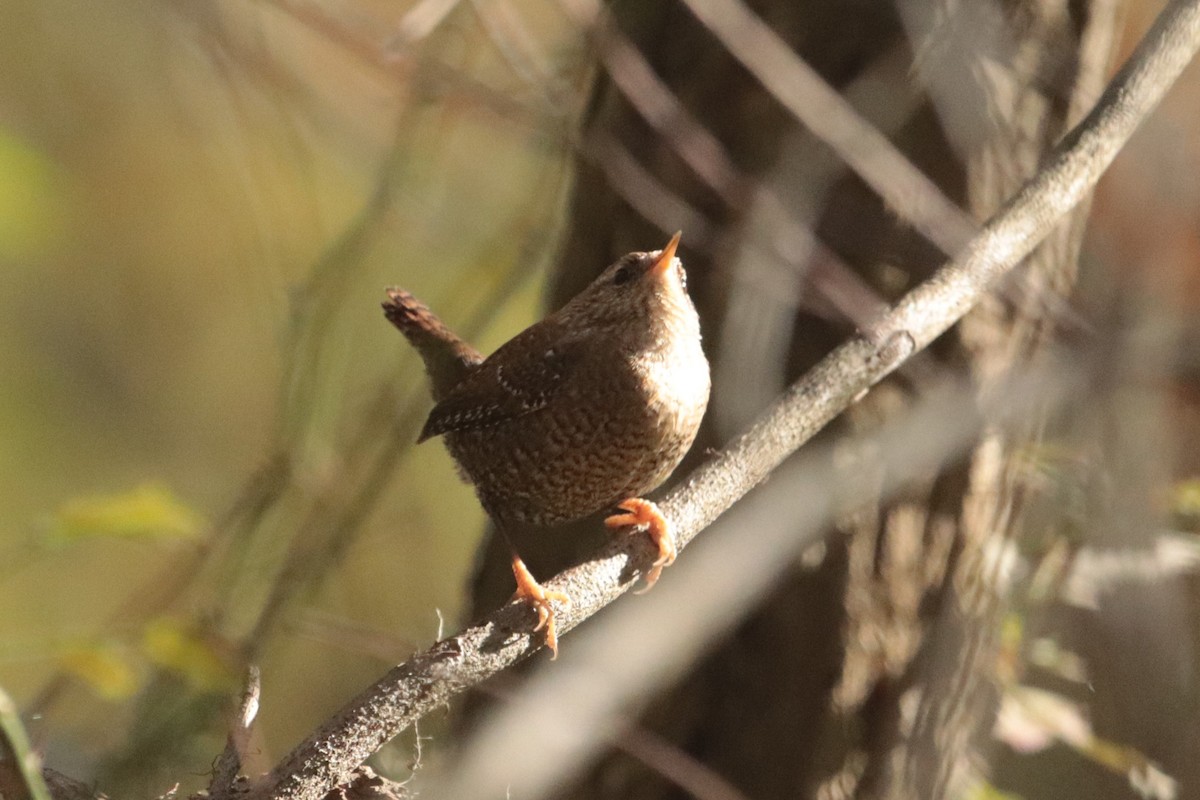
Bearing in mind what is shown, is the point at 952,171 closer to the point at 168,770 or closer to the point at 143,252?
the point at 168,770

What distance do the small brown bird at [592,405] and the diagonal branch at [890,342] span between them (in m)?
0.18

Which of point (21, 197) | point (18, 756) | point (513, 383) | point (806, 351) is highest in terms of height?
point (18, 756)

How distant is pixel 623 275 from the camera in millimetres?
2680

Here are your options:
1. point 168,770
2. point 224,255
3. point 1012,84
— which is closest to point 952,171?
point 1012,84

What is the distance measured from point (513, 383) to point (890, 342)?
2.88ft

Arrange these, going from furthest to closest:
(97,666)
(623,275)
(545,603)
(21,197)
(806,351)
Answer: (21,197) < (806,351) < (97,666) < (623,275) < (545,603)

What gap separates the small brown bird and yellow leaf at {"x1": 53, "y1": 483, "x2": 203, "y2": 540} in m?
0.62

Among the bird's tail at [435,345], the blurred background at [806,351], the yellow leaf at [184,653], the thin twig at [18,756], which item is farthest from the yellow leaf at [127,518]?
the thin twig at [18,756]

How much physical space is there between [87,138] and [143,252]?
686 mm

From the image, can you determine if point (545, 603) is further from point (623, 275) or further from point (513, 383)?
point (623, 275)

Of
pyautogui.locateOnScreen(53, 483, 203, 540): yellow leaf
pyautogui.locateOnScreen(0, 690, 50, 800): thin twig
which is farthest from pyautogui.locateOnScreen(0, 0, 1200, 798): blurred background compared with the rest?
pyautogui.locateOnScreen(0, 690, 50, 800): thin twig

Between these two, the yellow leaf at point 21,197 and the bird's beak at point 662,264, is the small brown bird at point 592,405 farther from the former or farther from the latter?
the yellow leaf at point 21,197

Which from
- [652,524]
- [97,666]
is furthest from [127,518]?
[652,524]

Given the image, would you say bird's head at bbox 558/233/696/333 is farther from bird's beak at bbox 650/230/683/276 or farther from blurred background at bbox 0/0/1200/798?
blurred background at bbox 0/0/1200/798
